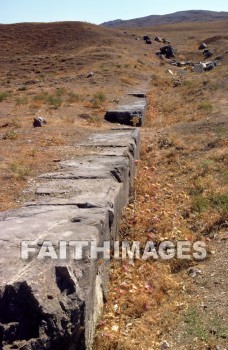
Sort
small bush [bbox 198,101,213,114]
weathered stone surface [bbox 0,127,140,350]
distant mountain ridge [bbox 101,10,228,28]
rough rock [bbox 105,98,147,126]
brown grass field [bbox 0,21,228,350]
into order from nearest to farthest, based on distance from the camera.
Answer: weathered stone surface [bbox 0,127,140,350], brown grass field [bbox 0,21,228,350], rough rock [bbox 105,98,147,126], small bush [bbox 198,101,213,114], distant mountain ridge [bbox 101,10,228,28]

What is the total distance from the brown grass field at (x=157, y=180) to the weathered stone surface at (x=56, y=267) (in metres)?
0.38

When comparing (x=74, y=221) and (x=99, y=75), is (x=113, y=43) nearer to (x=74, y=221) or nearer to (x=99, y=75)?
(x=99, y=75)

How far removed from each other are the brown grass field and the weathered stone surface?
38cm

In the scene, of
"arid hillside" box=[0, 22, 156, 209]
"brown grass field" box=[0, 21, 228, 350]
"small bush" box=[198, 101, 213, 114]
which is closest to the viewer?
"brown grass field" box=[0, 21, 228, 350]

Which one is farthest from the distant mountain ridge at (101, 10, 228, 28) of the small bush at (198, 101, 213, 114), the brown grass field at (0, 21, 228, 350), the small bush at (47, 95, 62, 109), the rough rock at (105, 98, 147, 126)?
the rough rock at (105, 98, 147, 126)

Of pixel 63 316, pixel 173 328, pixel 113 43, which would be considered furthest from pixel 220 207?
pixel 113 43

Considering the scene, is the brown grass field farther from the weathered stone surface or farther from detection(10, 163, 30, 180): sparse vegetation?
the weathered stone surface

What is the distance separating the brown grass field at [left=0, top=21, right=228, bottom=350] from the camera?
402cm

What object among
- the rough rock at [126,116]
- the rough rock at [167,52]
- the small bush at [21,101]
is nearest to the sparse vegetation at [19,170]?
the rough rock at [126,116]

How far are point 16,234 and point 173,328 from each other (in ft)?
5.13

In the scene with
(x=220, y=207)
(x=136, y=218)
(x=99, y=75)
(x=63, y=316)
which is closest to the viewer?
(x=63, y=316)

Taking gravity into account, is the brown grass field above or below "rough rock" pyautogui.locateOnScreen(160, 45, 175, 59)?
below

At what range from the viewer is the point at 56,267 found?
10.5ft

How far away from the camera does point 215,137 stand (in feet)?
35.9
